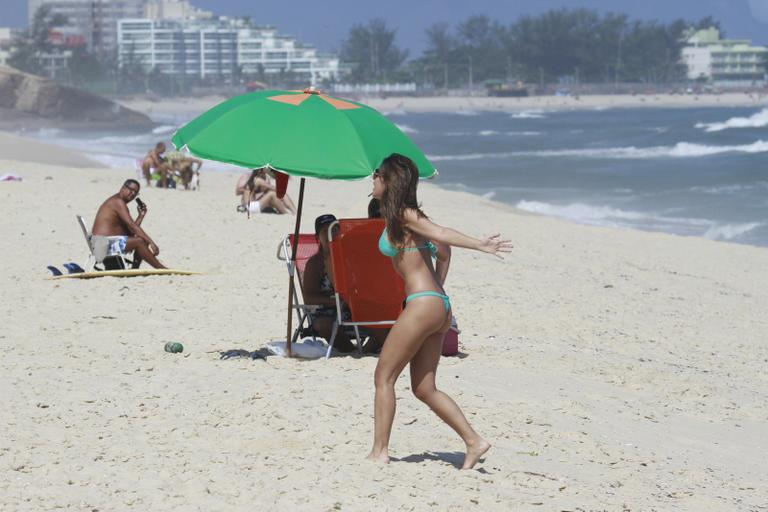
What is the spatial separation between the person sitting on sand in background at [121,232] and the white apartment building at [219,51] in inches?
7026

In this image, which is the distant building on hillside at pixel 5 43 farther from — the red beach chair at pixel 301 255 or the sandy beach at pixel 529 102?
→ the red beach chair at pixel 301 255

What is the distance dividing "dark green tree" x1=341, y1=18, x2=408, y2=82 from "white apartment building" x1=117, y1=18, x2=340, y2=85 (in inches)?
151

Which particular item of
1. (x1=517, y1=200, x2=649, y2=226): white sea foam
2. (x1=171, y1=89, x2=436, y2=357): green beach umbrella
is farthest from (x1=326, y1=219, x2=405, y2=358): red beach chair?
(x1=517, y1=200, x2=649, y2=226): white sea foam

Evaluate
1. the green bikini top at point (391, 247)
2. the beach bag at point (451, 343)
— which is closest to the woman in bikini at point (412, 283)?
the green bikini top at point (391, 247)

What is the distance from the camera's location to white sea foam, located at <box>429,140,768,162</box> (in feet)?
160

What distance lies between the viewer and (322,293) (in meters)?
7.17

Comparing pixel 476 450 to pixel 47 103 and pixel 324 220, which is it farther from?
pixel 47 103

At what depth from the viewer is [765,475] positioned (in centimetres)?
554

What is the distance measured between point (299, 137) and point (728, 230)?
1583cm

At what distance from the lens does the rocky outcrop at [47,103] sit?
283 ft

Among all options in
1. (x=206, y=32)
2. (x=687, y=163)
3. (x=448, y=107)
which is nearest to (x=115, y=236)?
(x=687, y=163)

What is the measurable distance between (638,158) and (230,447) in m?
43.2

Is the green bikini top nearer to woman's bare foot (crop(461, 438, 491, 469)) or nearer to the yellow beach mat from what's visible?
woman's bare foot (crop(461, 438, 491, 469))

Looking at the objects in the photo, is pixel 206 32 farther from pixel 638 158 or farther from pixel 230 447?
pixel 230 447
